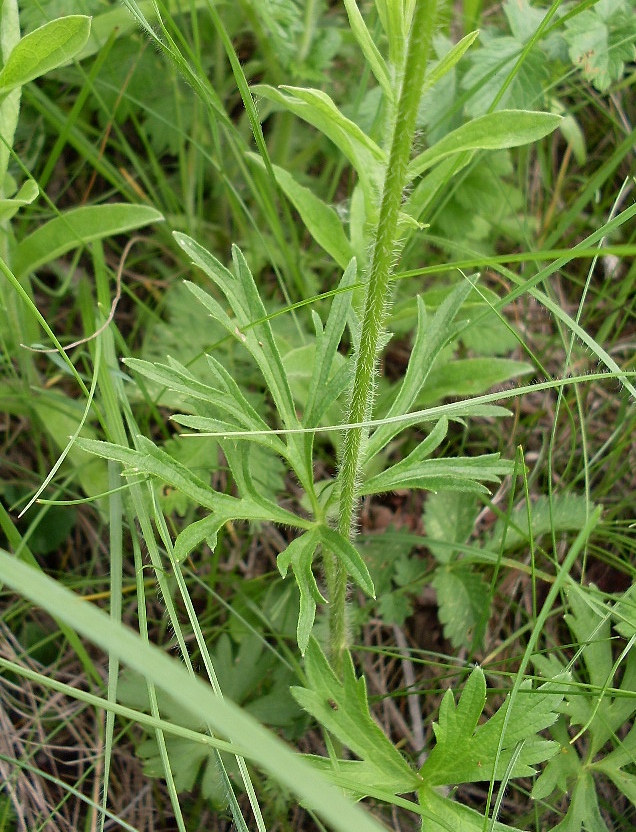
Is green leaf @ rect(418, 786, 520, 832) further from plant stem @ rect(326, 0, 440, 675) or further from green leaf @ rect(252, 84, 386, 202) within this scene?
green leaf @ rect(252, 84, 386, 202)

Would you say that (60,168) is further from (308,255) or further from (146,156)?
(308,255)

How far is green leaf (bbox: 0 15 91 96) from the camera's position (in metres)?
1.59

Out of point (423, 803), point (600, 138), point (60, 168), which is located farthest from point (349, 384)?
point (600, 138)

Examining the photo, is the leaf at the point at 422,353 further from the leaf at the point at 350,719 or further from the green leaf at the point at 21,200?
the green leaf at the point at 21,200

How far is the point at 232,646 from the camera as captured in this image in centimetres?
219

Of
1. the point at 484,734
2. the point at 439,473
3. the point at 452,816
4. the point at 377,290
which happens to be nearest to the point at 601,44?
the point at 377,290

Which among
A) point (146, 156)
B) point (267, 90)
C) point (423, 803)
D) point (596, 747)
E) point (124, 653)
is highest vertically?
point (267, 90)

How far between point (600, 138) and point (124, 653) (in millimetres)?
3045

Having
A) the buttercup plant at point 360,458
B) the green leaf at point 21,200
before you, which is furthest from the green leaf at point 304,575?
the green leaf at point 21,200

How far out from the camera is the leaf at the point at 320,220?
1920mm

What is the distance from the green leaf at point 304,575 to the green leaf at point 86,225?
978mm

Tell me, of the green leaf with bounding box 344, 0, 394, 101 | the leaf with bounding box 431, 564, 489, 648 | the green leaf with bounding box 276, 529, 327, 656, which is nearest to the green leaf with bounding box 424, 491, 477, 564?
the leaf with bounding box 431, 564, 489, 648

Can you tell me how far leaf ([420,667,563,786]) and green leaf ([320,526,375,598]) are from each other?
11.3 inches

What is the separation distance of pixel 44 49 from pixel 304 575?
4.23ft
